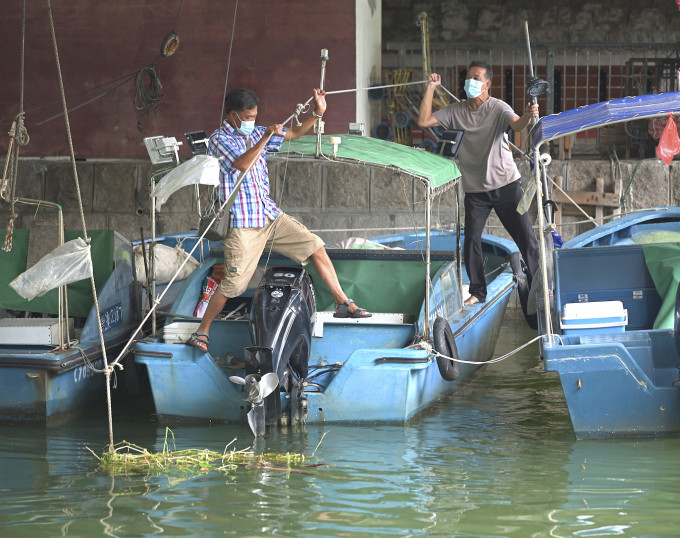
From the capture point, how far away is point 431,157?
27.2 ft

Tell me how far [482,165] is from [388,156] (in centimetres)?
138

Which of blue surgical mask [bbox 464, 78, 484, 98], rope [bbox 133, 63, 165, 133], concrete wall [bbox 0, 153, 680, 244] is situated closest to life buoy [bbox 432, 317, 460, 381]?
blue surgical mask [bbox 464, 78, 484, 98]

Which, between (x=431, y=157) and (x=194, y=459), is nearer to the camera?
(x=194, y=459)

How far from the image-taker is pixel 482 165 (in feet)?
29.2

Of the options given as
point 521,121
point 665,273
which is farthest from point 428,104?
point 665,273

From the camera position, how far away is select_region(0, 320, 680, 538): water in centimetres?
553

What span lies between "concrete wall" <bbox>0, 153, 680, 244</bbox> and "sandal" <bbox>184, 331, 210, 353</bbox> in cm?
455

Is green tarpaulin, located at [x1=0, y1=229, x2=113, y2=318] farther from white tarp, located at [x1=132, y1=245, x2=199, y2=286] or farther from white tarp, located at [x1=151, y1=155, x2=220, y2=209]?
white tarp, located at [x1=151, y1=155, x2=220, y2=209]

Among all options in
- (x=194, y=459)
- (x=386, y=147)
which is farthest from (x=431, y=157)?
(x=194, y=459)

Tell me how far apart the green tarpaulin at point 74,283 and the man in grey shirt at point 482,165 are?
2.73 meters

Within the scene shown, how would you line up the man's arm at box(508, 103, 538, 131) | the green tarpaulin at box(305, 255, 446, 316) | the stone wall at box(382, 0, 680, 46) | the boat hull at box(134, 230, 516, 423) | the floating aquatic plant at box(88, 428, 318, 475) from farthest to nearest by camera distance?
the stone wall at box(382, 0, 680, 46) < the green tarpaulin at box(305, 255, 446, 316) < the man's arm at box(508, 103, 538, 131) < the boat hull at box(134, 230, 516, 423) < the floating aquatic plant at box(88, 428, 318, 475)

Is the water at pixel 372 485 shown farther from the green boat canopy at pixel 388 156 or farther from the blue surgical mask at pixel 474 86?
the blue surgical mask at pixel 474 86

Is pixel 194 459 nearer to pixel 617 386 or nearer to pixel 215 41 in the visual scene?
pixel 617 386

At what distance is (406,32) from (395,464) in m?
10.7
